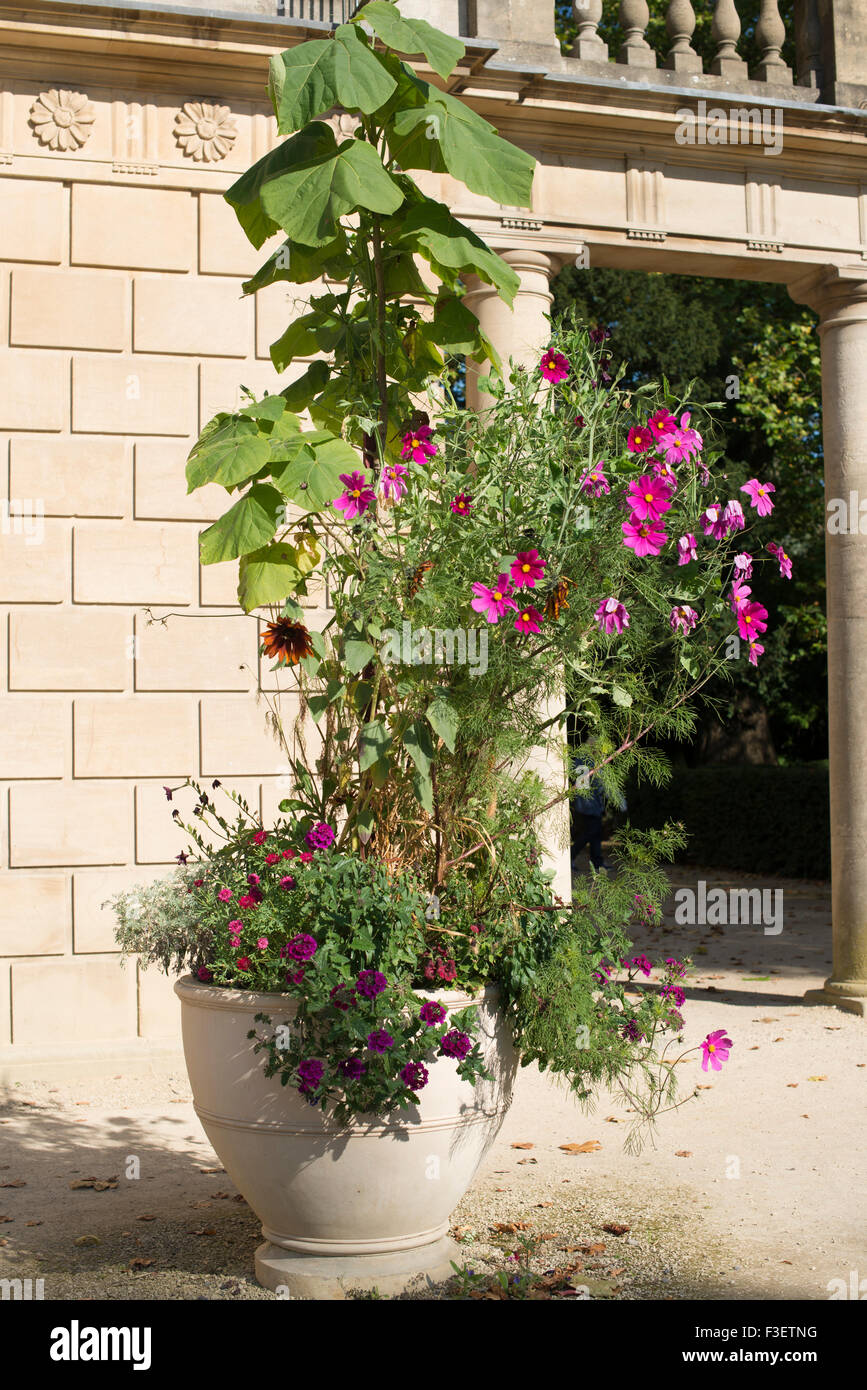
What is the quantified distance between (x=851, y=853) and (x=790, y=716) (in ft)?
43.5

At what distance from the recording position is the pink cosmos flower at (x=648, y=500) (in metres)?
3.73

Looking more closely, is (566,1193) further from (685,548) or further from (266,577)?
(266,577)

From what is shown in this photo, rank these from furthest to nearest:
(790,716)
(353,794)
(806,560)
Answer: (790,716)
(806,560)
(353,794)

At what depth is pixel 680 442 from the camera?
4020 millimetres

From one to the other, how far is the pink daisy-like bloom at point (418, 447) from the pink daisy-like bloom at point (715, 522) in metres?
0.85

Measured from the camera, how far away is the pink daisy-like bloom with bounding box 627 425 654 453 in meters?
3.91

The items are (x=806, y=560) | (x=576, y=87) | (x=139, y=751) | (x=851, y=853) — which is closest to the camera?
(x=139, y=751)

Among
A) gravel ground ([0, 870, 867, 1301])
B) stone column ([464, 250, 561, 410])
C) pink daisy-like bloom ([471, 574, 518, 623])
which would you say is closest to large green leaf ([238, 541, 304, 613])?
pink daisy-like bloom ([471, 574, 518, 623])

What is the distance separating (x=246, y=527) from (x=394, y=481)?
1.56 feet

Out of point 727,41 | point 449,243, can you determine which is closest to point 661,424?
point 449,243

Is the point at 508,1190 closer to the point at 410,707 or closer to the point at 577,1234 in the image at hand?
the point at 577,1234

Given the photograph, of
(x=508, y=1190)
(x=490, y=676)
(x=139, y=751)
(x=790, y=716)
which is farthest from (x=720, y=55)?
(x=790, y=716)

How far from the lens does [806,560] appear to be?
63.1 feet

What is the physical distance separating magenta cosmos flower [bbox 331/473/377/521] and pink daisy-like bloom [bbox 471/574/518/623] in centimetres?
48
